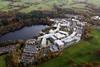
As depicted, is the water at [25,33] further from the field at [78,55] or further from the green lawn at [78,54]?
the green lawn at [78,54]

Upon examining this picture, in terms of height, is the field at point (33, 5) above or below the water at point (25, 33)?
above

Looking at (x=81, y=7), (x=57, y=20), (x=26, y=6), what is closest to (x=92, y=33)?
(x=57, y=20)

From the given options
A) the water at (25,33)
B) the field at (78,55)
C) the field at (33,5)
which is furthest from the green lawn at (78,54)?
the field at (33,5)

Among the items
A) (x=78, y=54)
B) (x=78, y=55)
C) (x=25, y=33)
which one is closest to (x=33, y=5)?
(x=25, y=33)

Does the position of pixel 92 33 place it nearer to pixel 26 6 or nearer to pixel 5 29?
pixel 5 29

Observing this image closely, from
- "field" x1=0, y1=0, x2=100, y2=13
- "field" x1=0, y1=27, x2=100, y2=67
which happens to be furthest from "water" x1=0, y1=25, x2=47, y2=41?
"field" x1=0, y1=0, x2=100, y2=13

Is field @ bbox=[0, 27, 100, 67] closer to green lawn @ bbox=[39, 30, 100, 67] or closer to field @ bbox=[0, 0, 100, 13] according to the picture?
green lawn @ bbox=[39, 30, 100, 67]
